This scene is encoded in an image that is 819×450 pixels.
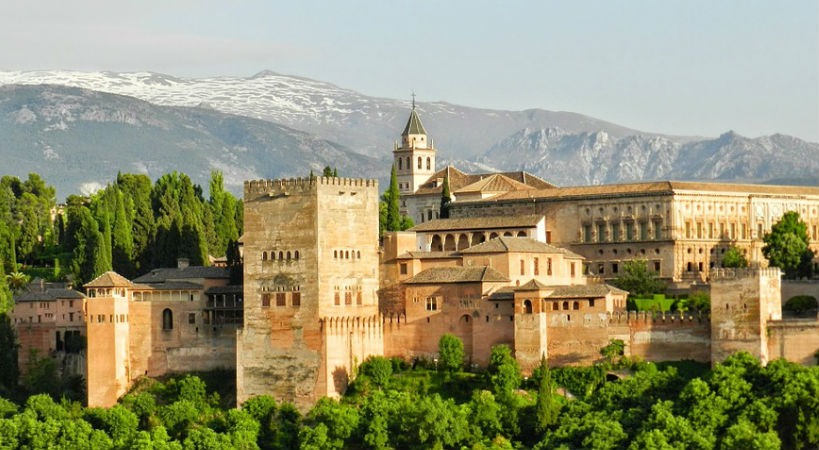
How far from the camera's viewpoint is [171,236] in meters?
91.0

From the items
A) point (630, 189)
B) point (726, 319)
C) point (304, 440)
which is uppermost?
point (630, 189)

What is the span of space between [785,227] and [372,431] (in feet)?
88.2

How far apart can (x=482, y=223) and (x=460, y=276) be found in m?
12.6

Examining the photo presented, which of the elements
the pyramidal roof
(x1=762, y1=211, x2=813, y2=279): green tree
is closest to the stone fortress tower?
(x1=762, y1=211, x2=813, y2=279): green tree

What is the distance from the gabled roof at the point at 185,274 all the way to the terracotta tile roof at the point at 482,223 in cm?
989

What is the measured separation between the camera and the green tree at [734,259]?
84.2m

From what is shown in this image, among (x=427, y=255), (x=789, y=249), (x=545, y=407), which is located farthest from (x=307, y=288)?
(x=789, y=249)

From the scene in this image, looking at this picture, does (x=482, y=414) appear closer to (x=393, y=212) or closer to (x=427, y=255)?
(x=427, y=255)

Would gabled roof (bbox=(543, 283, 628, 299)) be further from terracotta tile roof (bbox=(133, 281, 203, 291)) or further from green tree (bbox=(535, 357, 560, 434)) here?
terracotta tile roof (bbox=(133, 281, 203, 291))

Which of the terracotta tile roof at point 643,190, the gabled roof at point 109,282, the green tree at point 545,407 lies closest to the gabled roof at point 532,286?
the green tree at point 545,407

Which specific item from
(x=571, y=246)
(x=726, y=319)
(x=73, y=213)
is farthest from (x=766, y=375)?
(x=73, y=213)

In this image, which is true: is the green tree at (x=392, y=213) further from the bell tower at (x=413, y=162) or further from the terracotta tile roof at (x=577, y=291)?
the terracotta tile roof at (x=577, y=291)

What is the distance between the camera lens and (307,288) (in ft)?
238

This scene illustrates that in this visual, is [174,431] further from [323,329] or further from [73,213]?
[73,213]
